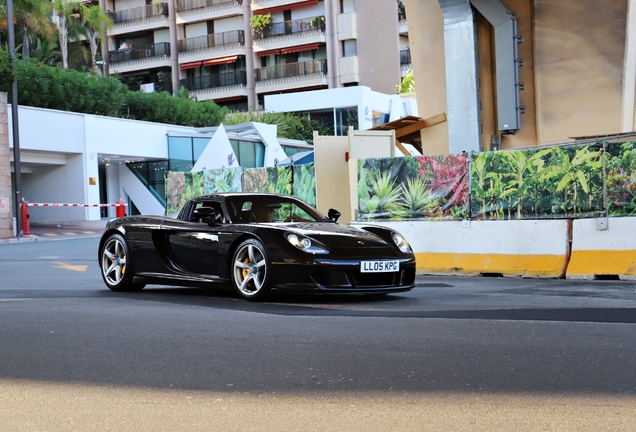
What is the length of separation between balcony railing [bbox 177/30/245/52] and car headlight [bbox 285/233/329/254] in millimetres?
Result: 61780

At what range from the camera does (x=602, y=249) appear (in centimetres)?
1232

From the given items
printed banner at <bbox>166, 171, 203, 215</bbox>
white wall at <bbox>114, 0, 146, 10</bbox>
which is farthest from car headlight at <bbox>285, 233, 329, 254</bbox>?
white wall at <bbox>114, 0, 146, 10</bbox>

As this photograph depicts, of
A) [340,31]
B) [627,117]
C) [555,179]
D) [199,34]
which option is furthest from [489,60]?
[199,34]

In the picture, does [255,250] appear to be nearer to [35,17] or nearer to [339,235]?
[339,235]

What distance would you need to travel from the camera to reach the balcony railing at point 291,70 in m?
68.2

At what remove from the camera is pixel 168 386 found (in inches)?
210

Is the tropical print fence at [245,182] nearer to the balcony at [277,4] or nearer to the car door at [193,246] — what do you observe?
the car door at [193,246]

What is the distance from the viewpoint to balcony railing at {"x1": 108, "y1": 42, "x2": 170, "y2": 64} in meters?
72.6

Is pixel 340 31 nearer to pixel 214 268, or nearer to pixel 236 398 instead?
pixel 214 268

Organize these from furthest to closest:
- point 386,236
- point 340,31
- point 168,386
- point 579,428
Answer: point 340,31
point 386,236
point 168,386
point 579,428

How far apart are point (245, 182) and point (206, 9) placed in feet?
173

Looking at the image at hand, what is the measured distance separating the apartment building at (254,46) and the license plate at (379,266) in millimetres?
58070

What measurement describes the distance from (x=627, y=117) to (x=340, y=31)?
165 ft

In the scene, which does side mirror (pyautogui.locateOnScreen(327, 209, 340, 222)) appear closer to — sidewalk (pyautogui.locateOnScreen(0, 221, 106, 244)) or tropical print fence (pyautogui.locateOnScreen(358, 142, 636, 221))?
tropical print fence (pyautogui.locateOnScreen(358, 142, 636, 221))
